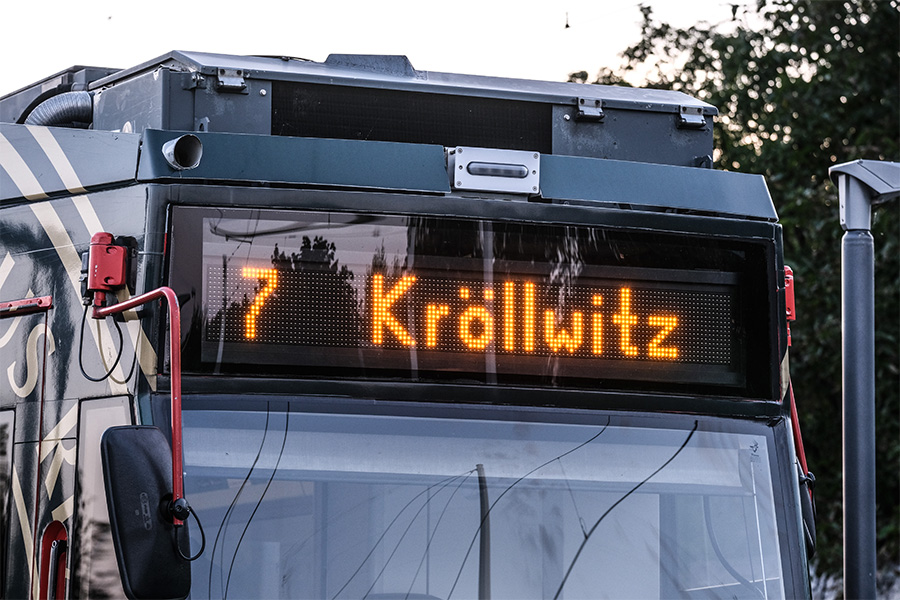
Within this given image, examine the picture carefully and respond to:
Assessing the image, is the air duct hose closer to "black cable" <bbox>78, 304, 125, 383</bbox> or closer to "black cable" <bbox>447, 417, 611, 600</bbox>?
"black cable" <bbox>78, 304, 125, 383</bbox>

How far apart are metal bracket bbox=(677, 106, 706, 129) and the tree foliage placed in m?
10.2

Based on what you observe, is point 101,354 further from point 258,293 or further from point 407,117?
point 407,117

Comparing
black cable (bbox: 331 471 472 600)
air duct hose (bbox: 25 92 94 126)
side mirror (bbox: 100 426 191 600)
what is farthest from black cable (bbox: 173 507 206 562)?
air duct hose (bbox: 25 92 94 126)

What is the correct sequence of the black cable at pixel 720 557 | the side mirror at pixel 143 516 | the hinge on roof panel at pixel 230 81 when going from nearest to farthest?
the side mirror at pixel 143 516, the black cable at pixel 720 557, the hinge on roof panel at pixel 230 81

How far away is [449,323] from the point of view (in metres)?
4.19

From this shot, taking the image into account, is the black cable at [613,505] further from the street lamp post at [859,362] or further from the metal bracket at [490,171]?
the metal bracket at [490,171]

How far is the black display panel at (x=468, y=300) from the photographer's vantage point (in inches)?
160

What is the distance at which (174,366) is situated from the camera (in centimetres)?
379

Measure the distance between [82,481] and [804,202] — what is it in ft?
42.5

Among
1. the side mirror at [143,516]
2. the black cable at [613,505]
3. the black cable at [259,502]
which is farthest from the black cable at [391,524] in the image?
the side mirror at [143,516]

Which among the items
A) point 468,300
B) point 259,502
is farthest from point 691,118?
point 259,502

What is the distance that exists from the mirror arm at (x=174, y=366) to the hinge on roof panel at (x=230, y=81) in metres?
0.91

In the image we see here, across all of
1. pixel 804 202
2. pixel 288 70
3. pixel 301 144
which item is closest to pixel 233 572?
pixel 301 144

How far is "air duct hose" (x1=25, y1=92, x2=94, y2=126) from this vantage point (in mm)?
5387
